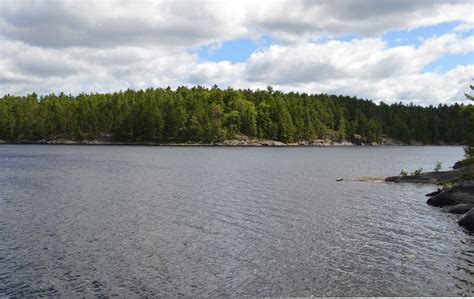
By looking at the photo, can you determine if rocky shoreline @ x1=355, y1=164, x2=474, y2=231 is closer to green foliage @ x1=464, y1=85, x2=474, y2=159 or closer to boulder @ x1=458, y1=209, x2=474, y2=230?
boulder @ x1=458, y1=209, x2=474, y2=230

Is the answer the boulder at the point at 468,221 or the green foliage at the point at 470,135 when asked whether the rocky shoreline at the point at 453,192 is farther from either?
the green foliage at the point at 470,135

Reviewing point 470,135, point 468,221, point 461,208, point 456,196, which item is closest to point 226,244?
point 468,221

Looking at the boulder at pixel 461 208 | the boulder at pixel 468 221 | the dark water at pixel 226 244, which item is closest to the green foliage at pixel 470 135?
the dark water at pixel 226 244

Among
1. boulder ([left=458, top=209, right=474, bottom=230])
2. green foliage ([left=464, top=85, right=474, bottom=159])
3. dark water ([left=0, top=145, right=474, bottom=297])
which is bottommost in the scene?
dark water ([left=0, top=145, right=474, bottom=297])

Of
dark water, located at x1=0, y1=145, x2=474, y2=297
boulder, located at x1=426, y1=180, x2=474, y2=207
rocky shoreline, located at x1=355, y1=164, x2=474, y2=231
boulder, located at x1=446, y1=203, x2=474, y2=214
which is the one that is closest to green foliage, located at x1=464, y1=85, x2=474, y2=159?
rocky shoreline, located at x1=355, y1=164, x2=474, y2=231

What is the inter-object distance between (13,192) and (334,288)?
41.4 m

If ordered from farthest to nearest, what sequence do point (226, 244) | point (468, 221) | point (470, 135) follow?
point (470, 135) < point (468, 221) < point (226, 244)

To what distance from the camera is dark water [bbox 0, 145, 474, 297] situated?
21.3 metres

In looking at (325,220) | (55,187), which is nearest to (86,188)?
(55,187)

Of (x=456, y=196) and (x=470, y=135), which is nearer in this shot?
(x=456, y=196)

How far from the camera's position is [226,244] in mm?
28438

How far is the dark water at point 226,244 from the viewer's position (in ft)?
69.9

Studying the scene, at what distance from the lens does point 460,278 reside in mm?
22328

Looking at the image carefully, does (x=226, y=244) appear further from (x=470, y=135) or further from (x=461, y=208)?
(x=470, y=135)
